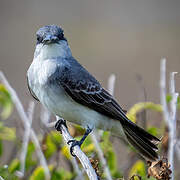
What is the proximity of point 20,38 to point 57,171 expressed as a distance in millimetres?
9476

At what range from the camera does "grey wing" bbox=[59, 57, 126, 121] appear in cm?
409

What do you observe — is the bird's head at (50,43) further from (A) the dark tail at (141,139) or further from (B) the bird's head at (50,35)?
(A) the dark tail at (141,139)

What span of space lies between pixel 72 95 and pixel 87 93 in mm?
172

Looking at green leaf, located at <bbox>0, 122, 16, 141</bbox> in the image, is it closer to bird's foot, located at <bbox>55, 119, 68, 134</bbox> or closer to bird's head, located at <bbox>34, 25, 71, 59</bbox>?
bird's foot, located at <bbox>55, 119, 68, 134</bbox>

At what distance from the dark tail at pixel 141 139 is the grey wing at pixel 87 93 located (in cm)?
13

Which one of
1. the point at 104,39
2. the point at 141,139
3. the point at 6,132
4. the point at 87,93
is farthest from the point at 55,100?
the point at 104,39

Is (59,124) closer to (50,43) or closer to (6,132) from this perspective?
(6,132)

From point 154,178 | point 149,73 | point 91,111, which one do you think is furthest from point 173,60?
point 154,178

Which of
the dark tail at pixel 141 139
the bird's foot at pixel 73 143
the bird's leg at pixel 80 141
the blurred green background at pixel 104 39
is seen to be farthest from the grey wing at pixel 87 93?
the blurred green background at pixel 104 39

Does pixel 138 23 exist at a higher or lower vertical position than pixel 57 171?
higher

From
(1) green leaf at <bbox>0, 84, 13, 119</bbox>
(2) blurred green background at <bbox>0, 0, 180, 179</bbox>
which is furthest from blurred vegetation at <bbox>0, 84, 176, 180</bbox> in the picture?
(2) blurred green background at <bbox>0, 0, 180, 179</bbox>

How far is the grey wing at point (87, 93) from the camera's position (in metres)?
4.09

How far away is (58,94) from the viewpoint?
3994mm

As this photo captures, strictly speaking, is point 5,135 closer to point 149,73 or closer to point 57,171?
point 57,171
